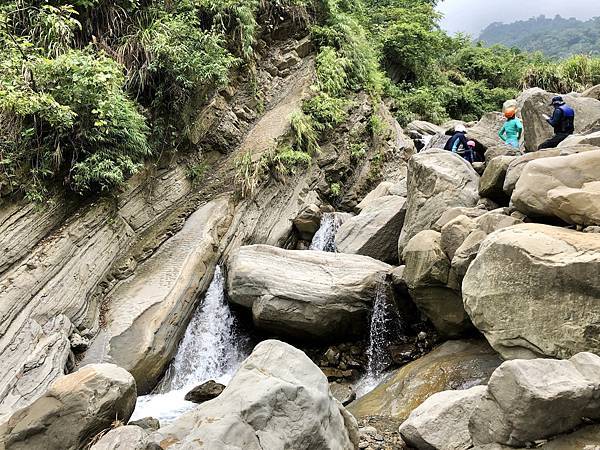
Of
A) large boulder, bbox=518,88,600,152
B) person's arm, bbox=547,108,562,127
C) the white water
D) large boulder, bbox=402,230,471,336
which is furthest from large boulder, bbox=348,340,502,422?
large boulder, bbox=518,88,600,152

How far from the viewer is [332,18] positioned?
1883cm

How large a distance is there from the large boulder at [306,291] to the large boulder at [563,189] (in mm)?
3956

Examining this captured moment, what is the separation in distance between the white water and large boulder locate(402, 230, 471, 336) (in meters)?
4.44

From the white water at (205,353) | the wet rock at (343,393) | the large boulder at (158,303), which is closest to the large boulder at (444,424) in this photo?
the wet rock at (343,393)

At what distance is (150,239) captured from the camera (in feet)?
39.7

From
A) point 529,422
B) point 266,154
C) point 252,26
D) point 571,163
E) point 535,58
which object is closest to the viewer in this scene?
point 529,422

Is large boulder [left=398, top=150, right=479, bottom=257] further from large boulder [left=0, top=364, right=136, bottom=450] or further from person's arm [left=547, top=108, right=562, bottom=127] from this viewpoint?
large boulder [left=0, top=364, right=136, bottom=450]

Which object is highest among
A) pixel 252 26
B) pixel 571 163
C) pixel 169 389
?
pixel 252 26

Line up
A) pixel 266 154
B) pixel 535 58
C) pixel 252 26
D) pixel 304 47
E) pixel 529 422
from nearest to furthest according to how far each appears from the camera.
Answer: pixel 529 422 → pixel 266 154 → pixel 252 26 → pixel 304 47 → pixel 535 58

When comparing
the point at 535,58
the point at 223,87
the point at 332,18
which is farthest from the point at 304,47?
the point at 535,58

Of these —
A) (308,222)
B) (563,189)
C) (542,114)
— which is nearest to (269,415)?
(563,189)

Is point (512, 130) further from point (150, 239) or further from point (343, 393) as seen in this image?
point (150, 239)

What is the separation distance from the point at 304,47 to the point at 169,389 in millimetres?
13218

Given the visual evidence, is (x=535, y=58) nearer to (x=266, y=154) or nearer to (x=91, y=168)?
(x=266, y=154)
